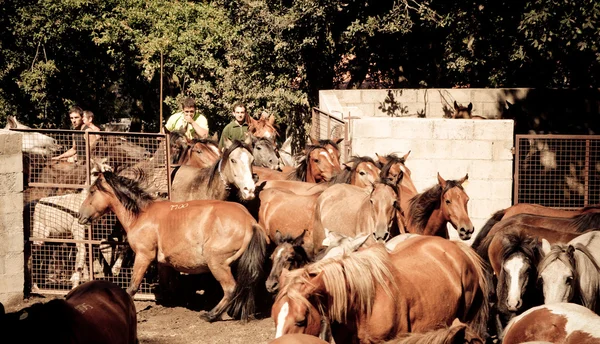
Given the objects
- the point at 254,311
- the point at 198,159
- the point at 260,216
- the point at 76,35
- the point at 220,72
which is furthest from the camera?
the point at 76,35

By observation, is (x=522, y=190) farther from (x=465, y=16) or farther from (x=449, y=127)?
(x=465, y=16)

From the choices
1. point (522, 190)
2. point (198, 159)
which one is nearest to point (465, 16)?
point (522, 190)

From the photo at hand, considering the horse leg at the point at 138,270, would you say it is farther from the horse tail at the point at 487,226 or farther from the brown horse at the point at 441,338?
the brown horse at the point at 441,338

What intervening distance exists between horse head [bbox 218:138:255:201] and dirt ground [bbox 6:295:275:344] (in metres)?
1.78

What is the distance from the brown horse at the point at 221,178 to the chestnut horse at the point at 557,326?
17.7 ft

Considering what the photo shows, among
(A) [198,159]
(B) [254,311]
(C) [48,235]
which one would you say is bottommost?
(B) [254,311]

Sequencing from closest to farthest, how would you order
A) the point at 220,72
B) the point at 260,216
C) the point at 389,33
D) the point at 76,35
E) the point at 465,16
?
the point at 260,216
the point at 465,16
the point at 389,33
the point at 220,72
the point at 76,35

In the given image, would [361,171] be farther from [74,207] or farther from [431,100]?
[431,100]

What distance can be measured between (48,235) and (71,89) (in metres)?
14.2

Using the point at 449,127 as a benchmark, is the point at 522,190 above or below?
below

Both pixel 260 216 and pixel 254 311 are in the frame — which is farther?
pixel 260 216

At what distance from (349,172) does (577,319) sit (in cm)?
602

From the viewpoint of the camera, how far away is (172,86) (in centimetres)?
2520

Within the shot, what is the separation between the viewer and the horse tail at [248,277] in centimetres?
1068
